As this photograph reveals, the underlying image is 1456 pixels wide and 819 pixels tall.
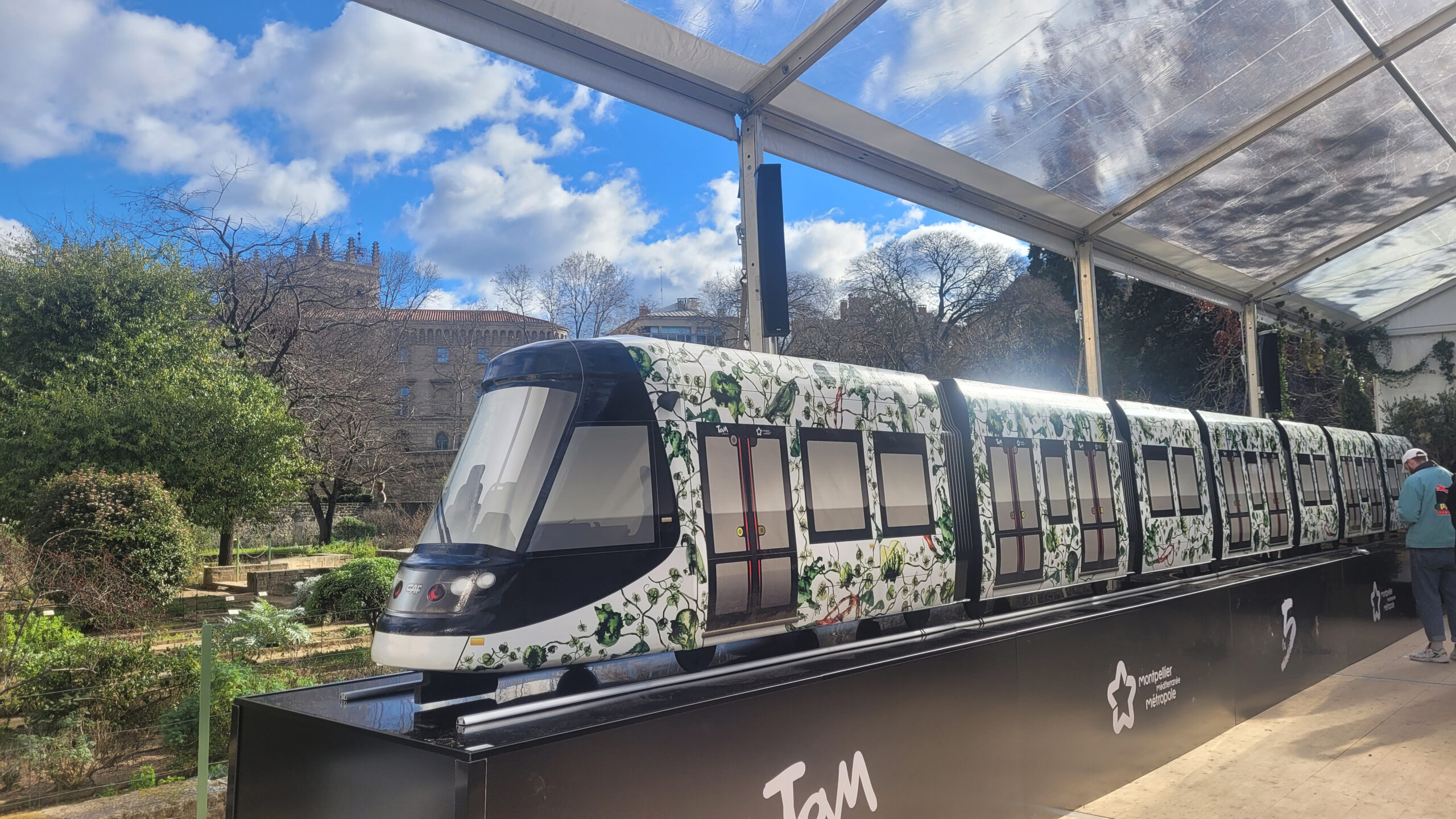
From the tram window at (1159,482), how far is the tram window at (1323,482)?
16.6 feet

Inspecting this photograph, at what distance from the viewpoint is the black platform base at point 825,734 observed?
3.32 m

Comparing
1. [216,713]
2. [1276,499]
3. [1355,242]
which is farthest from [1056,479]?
[1355,242]

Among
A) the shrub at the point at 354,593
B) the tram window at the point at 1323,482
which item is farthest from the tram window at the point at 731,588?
the shrub at the point at 354,593

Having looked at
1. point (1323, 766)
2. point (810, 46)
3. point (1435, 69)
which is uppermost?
point (1435, 69)

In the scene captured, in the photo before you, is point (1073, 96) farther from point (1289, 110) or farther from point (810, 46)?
point (810, 46)

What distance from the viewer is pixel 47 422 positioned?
58.9 feet

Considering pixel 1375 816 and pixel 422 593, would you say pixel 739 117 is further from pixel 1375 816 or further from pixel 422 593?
pixel 1375 816

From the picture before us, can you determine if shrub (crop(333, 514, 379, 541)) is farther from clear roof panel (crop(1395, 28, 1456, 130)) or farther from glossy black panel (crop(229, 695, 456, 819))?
clear roof panel (crop(1395, 28, 1456, 130))

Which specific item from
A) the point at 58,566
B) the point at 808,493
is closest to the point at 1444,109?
the point at 808,493

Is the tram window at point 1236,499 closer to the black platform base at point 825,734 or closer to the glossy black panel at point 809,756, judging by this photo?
the black platform base at point 825,734

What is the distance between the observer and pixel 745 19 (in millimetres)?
7348

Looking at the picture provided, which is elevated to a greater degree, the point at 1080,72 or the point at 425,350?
the point at 425,350

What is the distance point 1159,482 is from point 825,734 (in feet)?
17.0

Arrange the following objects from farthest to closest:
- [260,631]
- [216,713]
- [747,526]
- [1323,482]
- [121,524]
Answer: [121,524] → [1323,482] → [260,631] → [216,713] → [747,526]
